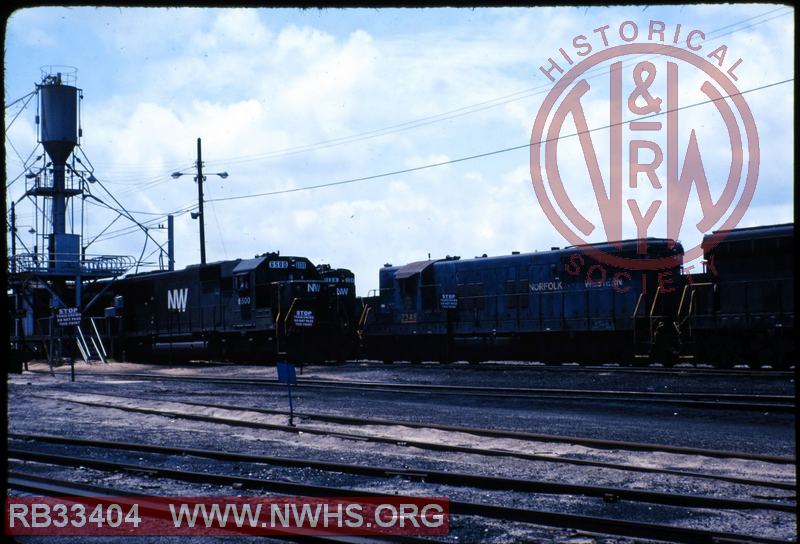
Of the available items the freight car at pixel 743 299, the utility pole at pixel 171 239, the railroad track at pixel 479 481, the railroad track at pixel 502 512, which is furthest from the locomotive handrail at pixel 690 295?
the utility pole at pixel 171 239

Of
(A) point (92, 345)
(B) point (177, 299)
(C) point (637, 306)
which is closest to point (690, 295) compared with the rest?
(C) point (637, 306)

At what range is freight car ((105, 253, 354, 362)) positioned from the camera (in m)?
31.3

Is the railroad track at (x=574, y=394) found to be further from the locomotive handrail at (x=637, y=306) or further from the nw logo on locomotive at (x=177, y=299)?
the nw logo on locomotive at (x=177, y=299)

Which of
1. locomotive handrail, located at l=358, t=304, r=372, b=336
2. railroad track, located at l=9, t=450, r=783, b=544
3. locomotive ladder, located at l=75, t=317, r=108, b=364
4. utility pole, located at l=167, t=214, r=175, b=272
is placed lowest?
railroad track, located at l=9, t=450, r=783, b=544

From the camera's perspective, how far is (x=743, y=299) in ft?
74.6

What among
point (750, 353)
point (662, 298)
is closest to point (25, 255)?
point (662, 298)

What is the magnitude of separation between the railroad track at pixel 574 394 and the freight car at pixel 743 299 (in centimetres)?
524

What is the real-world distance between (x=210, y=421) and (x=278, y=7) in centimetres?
1446

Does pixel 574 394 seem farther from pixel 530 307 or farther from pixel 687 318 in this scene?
pixel 530 307

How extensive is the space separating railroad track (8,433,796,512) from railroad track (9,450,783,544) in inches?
41.2

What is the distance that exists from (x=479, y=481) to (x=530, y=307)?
19.5m

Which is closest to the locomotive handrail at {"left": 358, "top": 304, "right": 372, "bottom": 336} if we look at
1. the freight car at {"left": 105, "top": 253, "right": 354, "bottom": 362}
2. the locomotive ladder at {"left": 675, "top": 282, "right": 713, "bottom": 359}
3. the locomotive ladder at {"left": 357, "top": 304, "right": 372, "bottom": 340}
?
the locomotive ladder at {"left": 357, "top": 304, "right": 372, "bottom": 340}

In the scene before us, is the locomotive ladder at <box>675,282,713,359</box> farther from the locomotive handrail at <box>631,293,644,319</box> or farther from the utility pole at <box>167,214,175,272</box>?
the utility pole at <box>167,214,175,272</box>

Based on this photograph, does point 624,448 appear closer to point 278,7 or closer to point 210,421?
point 210,421
